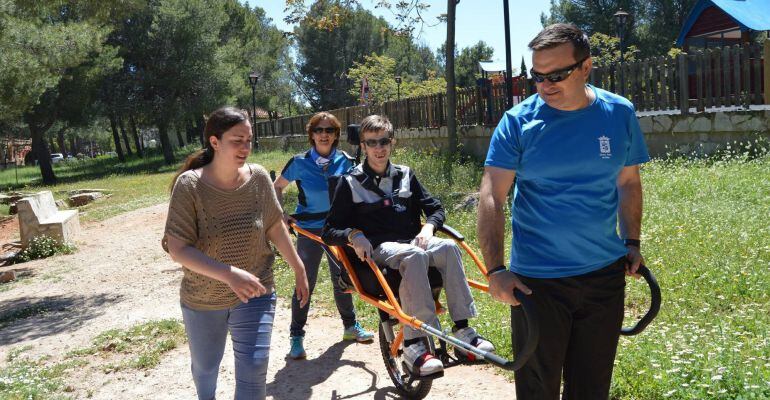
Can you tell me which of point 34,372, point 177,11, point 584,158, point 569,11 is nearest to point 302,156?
point 34,372

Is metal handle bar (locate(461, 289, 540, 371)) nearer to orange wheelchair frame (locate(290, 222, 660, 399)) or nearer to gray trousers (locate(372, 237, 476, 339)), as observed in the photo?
orange wheelchair frame (locate(290, 222, 660, 399))

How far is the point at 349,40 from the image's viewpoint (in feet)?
202

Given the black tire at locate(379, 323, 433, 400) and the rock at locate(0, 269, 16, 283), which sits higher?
the black tire at locate(379, 323, 433, 400)

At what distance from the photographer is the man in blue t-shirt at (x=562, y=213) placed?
2.74 metres

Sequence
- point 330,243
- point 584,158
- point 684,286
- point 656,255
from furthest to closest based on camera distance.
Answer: point 656,255 < point 684,286 < point 330,243 < point 584,158

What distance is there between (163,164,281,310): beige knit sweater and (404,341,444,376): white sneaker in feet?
2.91

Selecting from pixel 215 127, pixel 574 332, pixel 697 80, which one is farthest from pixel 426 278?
pixel 697 80

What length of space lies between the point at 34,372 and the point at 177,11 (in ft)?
117

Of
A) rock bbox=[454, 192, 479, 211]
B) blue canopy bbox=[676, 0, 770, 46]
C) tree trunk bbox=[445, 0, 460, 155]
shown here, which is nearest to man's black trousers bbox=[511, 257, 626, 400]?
rock bbox=[454, 192, 479, 211]

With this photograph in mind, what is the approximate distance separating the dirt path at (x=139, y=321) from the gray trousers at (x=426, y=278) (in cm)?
91

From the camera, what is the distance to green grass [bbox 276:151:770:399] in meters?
4.01

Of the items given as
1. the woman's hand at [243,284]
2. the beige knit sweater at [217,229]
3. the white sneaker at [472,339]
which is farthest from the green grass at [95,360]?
the white sneaker at [472,339]

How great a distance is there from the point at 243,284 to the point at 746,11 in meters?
22.5

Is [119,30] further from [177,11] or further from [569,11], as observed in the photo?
[569,11]
